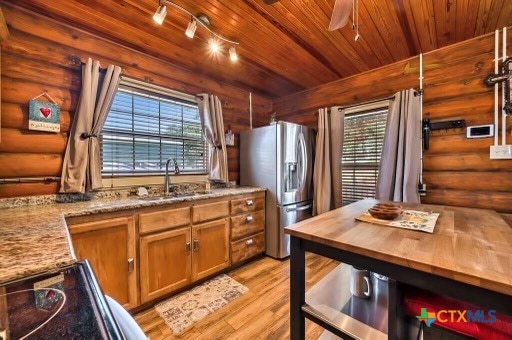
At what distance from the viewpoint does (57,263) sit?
0.69 metres

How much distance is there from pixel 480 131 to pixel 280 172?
78.1 inches

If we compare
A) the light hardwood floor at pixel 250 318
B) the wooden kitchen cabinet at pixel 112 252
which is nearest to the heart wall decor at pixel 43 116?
the wooden kitchen cabinet at pixel 112 252

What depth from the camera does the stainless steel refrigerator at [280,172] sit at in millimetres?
2801

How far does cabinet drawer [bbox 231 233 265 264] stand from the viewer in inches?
100

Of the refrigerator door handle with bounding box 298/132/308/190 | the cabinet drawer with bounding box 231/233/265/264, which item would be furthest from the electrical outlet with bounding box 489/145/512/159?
the cabinet drawer with bounding box 231/233/265/264

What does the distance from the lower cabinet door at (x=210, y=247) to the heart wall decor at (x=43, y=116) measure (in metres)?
1.47

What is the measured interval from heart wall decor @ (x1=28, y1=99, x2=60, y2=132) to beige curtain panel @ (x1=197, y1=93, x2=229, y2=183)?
4.57 ft

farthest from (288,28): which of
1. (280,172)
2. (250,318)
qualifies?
(250,318)

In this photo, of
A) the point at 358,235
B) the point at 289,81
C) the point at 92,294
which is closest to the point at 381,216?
the point at 358,235

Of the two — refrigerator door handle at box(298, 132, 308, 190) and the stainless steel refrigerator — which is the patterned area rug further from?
refrigerator door handle at box(298, 132, 308, 190)

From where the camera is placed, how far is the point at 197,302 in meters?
1.95

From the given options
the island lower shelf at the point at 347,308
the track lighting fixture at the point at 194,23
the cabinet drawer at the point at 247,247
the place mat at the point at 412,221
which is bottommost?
the cabinet drawer at the point at 247,247

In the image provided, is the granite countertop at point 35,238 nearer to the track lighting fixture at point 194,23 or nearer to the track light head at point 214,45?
the track lighting fixture at point 194,23

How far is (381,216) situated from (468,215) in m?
0.66
